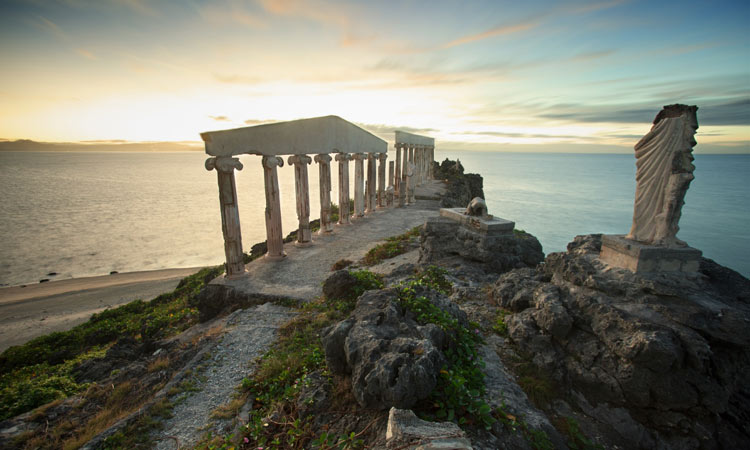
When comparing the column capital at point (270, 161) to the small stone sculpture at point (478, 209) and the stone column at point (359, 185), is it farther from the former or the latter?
the stone column at point (359, 185)

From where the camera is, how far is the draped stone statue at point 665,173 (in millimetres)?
6148

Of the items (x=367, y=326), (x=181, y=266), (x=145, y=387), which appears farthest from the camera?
(x=181, y=266)

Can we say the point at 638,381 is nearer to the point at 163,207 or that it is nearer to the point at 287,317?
the point at 287,317

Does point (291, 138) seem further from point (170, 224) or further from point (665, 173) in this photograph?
point (170, 224)

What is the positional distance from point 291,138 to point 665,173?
42.2 ft

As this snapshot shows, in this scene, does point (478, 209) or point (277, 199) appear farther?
point (277, 199)

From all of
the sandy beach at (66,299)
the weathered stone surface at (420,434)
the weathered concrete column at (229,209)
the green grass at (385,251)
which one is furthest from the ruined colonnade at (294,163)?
the sandy beach at (66,299)

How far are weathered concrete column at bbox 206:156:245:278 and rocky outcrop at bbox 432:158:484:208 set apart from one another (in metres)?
21.7

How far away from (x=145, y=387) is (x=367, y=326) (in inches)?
208

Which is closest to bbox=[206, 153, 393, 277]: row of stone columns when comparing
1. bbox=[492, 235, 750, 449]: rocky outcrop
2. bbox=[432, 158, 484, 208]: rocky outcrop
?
bbox=[492, 235, 750, 449]: rocky outcrop

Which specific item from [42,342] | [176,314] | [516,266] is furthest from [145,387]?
[516,266]

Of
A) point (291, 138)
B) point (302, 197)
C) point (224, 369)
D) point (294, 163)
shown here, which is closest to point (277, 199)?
point (302, 197)

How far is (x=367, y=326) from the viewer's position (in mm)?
5516

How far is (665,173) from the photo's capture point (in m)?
6.41
